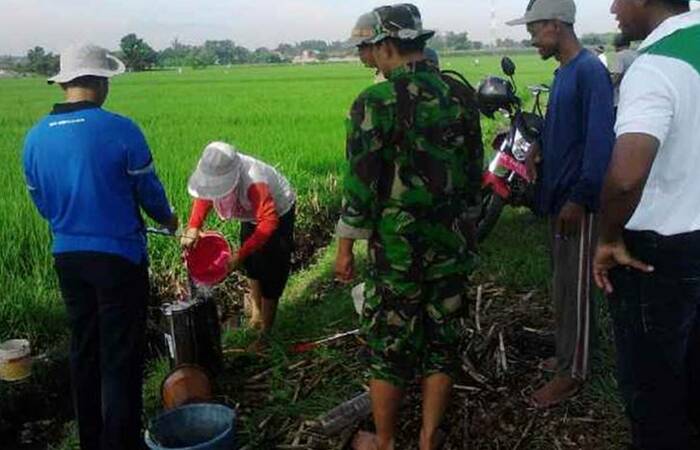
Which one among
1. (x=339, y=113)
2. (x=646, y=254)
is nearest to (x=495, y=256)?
(x=646, y=254)

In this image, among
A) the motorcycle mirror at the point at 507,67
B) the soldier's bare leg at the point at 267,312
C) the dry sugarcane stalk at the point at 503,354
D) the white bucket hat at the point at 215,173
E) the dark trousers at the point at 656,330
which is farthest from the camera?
the motorcycle mirror at the point at 507,67

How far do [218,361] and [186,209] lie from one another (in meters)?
2.41

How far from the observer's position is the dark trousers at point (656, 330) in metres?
2.10

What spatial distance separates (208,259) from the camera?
3602mm

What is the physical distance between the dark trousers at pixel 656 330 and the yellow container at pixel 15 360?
10.1ft

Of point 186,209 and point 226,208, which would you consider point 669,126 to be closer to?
point 226,208

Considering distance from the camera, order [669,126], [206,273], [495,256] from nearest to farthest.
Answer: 1. [669,126]
2. [206,273]
3. [495,256]

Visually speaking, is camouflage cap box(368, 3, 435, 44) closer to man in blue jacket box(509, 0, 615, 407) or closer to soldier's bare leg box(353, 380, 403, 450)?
man in blue jacket box(509, 0, 615, 407)

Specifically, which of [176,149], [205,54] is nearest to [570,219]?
[176,149]

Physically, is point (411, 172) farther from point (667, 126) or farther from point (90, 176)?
point (90, 176)

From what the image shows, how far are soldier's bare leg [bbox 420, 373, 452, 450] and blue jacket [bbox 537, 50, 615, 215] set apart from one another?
89 cm

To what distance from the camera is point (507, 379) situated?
320 centimetres

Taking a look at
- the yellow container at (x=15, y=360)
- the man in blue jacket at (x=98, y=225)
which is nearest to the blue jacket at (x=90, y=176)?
the man in blue jacket at (x=98, y=225)

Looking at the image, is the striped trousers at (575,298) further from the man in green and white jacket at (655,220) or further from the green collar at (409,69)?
the green collar at (409,69)
